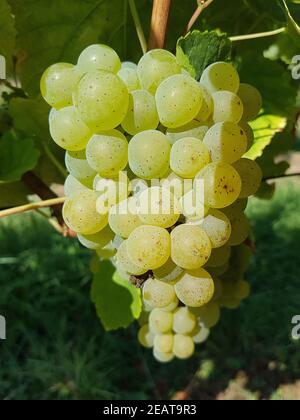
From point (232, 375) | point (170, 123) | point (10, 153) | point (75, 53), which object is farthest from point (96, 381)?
point (170, 123)

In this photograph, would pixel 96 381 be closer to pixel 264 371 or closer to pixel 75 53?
pixel 264 371

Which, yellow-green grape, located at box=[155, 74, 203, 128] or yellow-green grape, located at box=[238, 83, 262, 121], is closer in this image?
yellow-green grape, located at box=[155, 74, 203, 128]

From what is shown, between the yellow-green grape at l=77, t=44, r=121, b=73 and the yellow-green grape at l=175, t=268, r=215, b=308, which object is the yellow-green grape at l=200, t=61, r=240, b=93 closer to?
the yellow-green grape at l=77, t=44, r=121, b=73

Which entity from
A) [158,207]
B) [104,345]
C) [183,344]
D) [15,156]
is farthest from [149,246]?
[104,345]

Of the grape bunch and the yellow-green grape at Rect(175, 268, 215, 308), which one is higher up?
the grape bunch

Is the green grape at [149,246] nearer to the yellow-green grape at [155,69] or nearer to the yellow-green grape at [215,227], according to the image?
the yellow-green grape at [215,227]

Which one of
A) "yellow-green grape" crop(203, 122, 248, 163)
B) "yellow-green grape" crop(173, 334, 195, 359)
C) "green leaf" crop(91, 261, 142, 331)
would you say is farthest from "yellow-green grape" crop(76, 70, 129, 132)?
"yellow-green grape" crop(173, 334, 195, 359)
